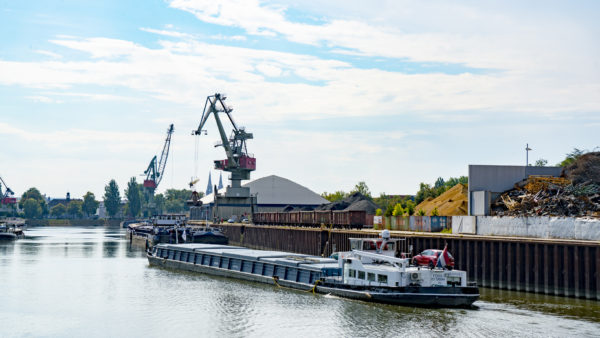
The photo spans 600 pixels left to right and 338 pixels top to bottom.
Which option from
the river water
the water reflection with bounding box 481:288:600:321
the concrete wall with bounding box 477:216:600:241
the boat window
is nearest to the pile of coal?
the concrete wall with bounding box 477:216:600:241

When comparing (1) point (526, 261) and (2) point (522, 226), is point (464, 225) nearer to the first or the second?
(2) point (522, 226)

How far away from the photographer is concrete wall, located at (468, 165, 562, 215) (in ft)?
200

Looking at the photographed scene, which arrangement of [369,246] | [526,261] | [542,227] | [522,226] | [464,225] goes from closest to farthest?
[369,246] → [526,261] → [542,227] → [522,226] → [464,225]

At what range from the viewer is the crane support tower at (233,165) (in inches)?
5522

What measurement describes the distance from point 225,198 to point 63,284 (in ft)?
284

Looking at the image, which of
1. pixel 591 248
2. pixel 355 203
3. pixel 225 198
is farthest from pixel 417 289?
→ pixel 225 198

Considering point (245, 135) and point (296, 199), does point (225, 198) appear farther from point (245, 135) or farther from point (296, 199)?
point (296, 199)

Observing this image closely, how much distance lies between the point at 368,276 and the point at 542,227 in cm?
1472

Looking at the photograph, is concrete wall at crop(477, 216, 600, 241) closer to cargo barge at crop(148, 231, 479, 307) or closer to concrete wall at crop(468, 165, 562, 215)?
concrete wall at crop(468, 165, 562, 215)

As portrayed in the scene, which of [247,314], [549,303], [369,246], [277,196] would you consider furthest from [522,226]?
[277,196]

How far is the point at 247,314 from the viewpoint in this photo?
40031 millimetres

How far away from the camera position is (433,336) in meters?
33.4

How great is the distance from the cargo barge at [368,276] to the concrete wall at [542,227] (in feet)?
28.2

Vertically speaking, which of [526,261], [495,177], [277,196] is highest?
[277,196]
